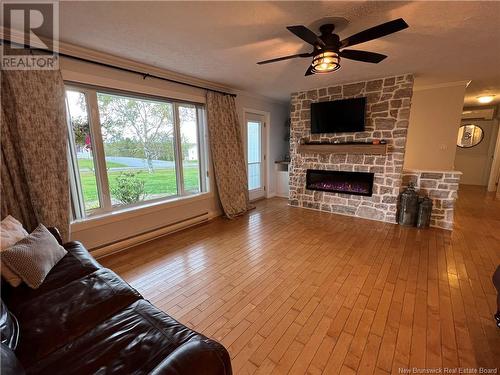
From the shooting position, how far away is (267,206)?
502 cm

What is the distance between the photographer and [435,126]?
416 cm

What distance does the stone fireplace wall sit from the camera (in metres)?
3.62

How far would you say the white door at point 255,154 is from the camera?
5065mm

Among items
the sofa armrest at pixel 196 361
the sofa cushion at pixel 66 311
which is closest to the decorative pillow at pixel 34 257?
the sofa cushion at pixel 66 311

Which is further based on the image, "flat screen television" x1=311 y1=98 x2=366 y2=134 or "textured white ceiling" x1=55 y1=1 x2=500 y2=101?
"flat screen television" x1=311 y1=98 x2=366 y2=134

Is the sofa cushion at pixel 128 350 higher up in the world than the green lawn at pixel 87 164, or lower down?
lower down

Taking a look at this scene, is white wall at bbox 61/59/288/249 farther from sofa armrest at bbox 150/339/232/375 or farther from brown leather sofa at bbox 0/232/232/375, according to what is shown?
sofa armrest at bbox 150/339/232/375

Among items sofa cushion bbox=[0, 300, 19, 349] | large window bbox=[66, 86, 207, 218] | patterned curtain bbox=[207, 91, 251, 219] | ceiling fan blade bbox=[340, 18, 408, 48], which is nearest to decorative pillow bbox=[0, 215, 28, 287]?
sofa cushion bbox=[0, 300, 19, 349]

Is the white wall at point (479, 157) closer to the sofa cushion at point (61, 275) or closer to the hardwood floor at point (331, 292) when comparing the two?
the hardwood floor at point (331, 292)

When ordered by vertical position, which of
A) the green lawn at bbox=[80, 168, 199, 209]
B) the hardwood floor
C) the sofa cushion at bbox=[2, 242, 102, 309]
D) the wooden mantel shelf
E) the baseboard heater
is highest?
the wooden mantel shelf

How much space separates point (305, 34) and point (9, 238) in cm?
260

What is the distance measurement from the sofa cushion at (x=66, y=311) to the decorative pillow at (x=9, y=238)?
0.23 m

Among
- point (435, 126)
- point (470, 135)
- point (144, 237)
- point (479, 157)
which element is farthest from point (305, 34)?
point (479, 157)

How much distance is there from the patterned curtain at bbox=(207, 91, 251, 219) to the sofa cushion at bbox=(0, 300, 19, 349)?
3103 mm
